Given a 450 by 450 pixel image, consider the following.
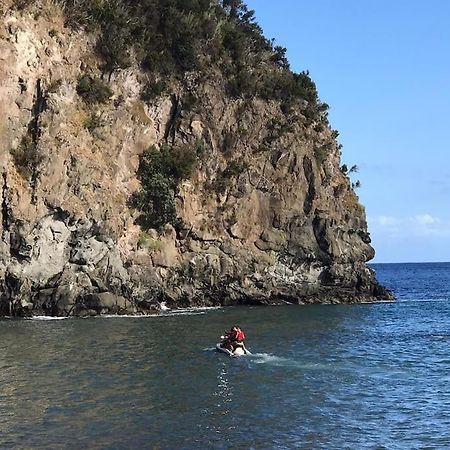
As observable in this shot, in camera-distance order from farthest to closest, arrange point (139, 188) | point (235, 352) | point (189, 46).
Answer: point (189, 46)
point (139, 188)
point (235, 352)

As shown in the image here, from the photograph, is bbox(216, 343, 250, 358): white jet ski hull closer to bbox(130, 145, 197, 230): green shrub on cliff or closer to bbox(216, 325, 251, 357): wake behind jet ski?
bbox(216, 325, 251, 357): wake behind jet ski

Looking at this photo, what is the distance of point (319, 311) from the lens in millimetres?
53156

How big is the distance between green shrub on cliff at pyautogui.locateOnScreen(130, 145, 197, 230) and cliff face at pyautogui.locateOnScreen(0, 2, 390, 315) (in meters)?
0.63

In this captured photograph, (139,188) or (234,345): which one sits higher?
(139,188)

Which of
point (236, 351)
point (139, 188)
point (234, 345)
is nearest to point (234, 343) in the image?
point (234, 345)

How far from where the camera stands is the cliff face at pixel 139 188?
156ft

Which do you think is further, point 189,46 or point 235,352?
point 189,46

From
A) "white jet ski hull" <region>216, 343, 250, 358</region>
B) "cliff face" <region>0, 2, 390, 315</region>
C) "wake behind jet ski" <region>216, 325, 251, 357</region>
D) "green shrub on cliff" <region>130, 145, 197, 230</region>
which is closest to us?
"white jet ski hull" <region>216, 343, 250, 358</region>

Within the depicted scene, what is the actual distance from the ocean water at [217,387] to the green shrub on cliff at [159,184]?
50.9ft

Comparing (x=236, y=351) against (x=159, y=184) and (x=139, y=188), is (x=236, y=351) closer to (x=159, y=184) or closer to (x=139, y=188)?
(x=159, y=184)

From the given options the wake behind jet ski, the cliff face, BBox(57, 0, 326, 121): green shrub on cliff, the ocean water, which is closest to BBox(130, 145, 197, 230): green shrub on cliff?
the cliff face

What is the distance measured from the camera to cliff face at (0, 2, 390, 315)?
4759 cm

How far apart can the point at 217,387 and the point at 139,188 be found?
3383 centimetres

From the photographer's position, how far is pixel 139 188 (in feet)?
183
